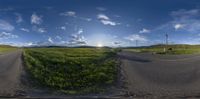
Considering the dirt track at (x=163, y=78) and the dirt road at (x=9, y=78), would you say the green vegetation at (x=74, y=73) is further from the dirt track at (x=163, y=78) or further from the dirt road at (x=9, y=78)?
the dirt track at (x=163, y=78)

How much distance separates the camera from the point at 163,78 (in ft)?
67.7

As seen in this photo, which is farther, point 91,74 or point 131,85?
point 91,74

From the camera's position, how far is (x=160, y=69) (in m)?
22.4

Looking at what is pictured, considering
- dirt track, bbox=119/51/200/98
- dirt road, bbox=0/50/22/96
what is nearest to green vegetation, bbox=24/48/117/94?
dirt road, bbox=0/50/22/96

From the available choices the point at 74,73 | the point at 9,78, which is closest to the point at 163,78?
the point at 74,73

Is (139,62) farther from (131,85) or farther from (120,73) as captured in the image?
(131,85)

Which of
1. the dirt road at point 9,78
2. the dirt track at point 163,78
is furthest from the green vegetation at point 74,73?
the dirt track at point 163,78

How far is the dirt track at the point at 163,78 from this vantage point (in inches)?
A: 719

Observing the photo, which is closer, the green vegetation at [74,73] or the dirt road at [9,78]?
the dirt road at [9,78]

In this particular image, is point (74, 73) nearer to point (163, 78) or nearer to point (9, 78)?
point (9, 78)

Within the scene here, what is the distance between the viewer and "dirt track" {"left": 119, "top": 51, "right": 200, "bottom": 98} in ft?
59.9

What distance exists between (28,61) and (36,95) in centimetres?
908

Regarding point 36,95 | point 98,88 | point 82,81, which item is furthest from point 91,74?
point 36,95

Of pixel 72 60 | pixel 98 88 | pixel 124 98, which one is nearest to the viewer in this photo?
pixel 124 98
